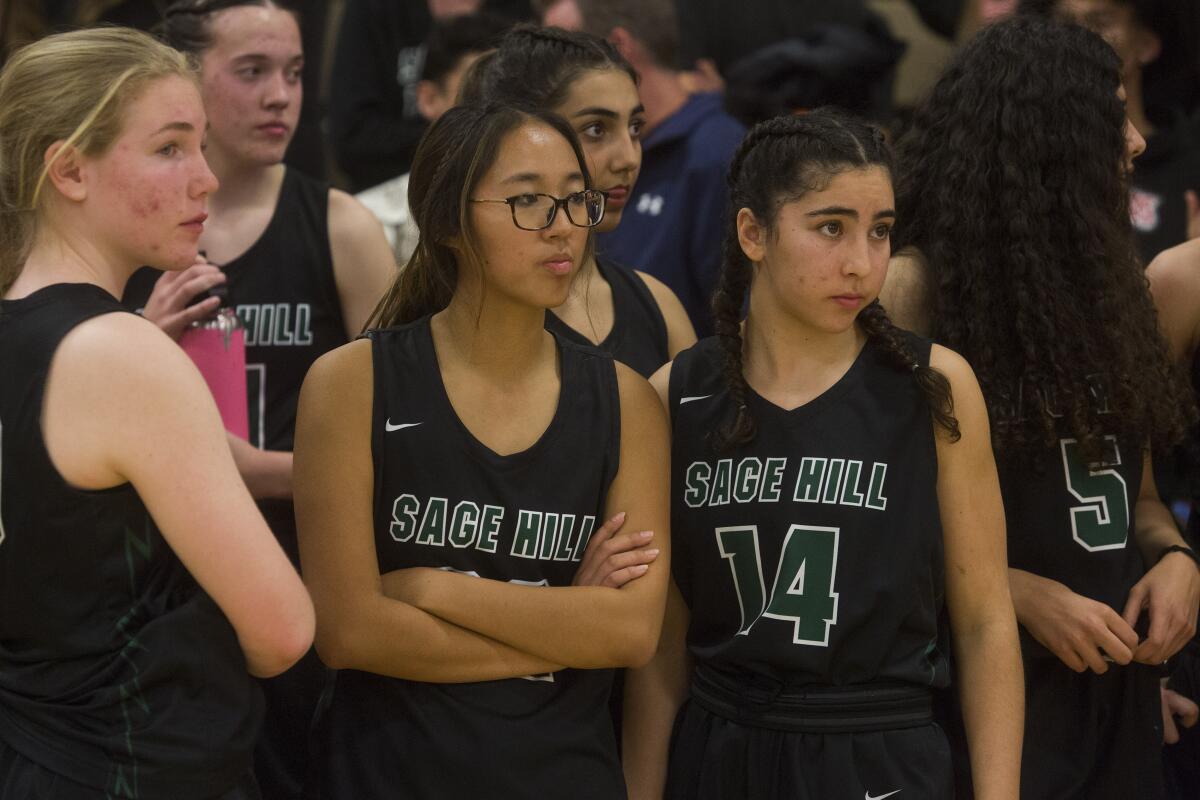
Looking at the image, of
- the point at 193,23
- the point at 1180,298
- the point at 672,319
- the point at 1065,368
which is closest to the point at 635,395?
the point at 672,319

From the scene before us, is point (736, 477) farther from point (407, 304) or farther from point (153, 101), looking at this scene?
point (153, 101)

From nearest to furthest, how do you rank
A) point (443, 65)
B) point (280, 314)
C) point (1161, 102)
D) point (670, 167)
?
point (280, 314) → point (670, 167) → point (443, 65) → point (1161, 102)

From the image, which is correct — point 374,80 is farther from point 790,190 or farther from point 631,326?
point 790,190

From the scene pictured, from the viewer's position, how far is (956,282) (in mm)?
3057

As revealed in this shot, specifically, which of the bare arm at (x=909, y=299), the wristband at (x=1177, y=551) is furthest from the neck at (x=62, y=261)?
the wristband at (x=1177, y=551)

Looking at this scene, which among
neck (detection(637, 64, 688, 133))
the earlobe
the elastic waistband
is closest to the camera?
the earlobe

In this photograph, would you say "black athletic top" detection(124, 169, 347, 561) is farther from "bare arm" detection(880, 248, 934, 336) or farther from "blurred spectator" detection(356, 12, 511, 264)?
"bare arm" detection(880, 248, 934, 336)

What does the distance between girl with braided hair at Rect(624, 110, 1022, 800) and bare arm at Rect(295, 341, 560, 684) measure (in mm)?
366

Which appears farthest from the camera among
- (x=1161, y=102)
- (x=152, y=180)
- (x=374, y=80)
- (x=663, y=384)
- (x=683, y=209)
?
(x=374, y=80)

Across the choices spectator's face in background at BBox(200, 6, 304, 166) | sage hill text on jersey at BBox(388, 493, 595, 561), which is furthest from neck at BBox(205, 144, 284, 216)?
sage hill text on jersey at BBox(388, 493, 595, 561)

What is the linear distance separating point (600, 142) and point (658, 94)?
1.34 metres

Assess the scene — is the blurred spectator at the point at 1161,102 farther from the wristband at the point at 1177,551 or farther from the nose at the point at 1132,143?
the wristband at the point at 1177,551

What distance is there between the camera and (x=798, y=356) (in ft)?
9.30

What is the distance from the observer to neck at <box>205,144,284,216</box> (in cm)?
375
